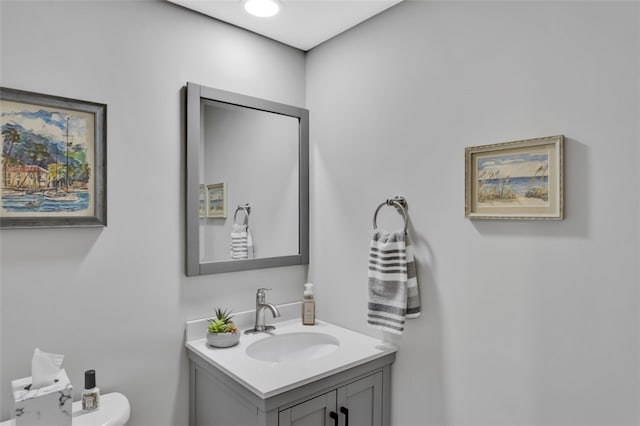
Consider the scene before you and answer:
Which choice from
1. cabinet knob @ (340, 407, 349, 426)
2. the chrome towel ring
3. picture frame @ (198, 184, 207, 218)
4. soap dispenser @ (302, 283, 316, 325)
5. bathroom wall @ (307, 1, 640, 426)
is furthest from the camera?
soap dispenser @ (302, 283, 316, 325)

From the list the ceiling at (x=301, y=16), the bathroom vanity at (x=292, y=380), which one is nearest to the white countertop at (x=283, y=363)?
the bathroom vanity at (x=292, y=380)

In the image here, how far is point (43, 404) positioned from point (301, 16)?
5.98ft

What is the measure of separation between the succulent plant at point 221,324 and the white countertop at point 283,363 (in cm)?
7

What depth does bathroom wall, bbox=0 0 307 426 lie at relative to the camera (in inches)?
55.7

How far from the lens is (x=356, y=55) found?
6.43 feet

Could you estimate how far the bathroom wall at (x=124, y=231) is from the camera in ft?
4.65

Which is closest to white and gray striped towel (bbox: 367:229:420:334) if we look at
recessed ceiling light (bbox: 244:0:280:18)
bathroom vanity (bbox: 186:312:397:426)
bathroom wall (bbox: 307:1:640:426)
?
bathroom wall (bbox: 307:1:640:426)

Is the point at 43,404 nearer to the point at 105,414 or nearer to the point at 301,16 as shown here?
the point at 105,414

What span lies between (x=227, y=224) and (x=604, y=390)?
1581 millimetres

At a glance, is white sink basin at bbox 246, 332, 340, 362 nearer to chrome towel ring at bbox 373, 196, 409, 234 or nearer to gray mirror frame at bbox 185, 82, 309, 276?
gray mirror frame at bbox 185, 82, 309, 276

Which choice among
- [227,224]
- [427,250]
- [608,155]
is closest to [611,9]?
[608,155]

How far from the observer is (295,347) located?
6.52ft

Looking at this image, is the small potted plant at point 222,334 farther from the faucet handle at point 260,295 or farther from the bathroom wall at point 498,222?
the bathroom wall at point 498,222

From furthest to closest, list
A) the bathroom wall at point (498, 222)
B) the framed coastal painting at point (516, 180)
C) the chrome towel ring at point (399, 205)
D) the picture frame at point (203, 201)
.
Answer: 1. the picture frame at point (203, 201)
2. the chrome towel ring at point (399, 205)
3. the framed coastal painting at point (516, 180)
4. the bathroom wall at point (498, 222)
